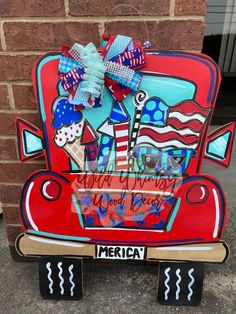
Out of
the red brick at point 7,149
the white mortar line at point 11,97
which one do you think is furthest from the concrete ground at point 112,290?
the white mortar line at point 11,97

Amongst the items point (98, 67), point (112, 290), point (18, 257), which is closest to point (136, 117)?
point (98, 67)

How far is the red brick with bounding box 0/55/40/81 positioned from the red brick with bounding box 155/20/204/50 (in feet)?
1.52

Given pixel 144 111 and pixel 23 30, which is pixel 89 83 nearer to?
pixel 144 111

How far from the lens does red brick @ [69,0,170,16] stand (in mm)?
1119

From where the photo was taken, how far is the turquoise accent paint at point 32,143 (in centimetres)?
119

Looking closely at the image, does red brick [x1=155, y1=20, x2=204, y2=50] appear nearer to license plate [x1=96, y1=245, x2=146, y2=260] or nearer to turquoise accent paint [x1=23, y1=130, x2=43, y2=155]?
turquoise accent paint [x1=23, y1=130, x2=43, y2=155]

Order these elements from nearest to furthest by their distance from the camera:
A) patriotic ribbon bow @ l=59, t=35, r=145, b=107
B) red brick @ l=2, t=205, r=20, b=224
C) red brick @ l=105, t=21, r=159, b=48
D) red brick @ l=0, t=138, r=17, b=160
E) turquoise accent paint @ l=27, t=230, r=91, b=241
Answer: patriotic ribbon bow @ l=59, t=35, r=145, b=107
red brick @ l=105, t=21, r=159, b=48
turquoise accent paint @ l=27, t=230, r=91, b=241
red brick @ l=0, t=138, r=17, b=160
red brick @ l=2, t=205, r=20, b=224

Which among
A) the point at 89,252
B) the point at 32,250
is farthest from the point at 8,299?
the point at 89,252

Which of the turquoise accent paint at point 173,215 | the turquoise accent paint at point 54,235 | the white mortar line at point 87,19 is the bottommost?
the turquoise accent paint at point 54,235

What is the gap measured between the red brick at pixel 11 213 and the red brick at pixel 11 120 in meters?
0.37

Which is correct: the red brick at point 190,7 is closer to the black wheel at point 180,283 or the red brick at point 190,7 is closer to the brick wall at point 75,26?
the brick wall at point 75,26

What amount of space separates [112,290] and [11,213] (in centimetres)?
57

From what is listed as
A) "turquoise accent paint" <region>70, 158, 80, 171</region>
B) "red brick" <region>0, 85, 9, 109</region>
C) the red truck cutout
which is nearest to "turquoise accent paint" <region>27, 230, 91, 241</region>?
the red truck cutout

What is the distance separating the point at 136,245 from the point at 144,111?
0.50 m
